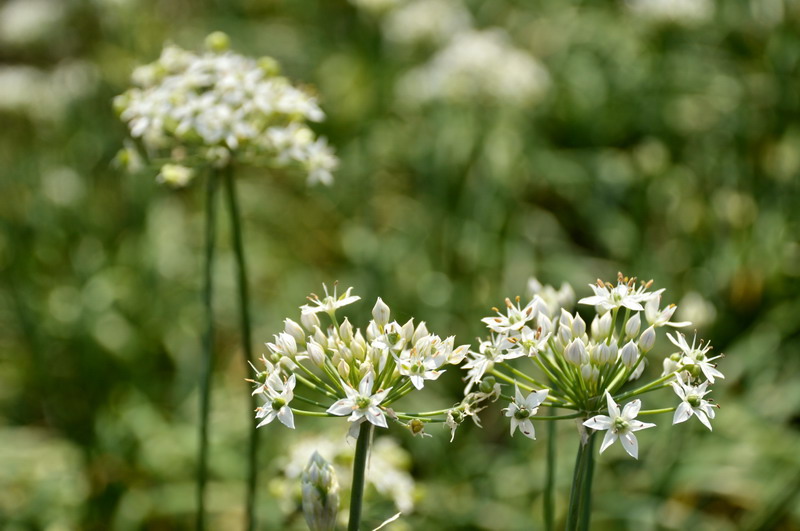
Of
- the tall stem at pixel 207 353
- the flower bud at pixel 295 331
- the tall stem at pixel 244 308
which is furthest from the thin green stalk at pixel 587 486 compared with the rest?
the tall stem at pixel 207 353

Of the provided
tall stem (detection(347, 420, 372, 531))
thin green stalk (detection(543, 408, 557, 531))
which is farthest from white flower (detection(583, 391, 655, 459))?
tall stem (detection(347, 420, 372, 531))

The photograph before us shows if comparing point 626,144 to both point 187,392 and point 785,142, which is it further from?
point 187,392

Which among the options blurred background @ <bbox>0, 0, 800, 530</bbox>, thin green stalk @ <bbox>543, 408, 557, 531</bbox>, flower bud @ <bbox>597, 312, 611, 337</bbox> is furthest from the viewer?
blurred background @ <bbox>0, 0, 800, 530</bbox>

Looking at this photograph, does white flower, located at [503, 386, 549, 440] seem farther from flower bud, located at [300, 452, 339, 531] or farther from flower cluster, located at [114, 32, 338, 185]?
flower cluster, located at [114, 32, 338, 185]

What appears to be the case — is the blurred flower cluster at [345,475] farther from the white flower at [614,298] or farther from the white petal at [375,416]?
the white flower at [614,298]

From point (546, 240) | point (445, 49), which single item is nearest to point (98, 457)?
point (546, 240)

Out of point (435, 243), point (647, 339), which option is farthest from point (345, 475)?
point (435, 243)
